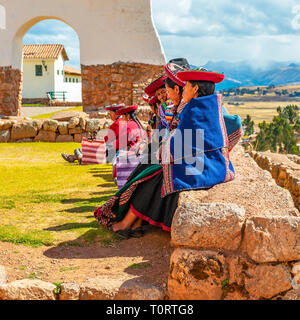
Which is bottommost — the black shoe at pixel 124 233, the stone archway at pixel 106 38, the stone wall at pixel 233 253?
the black shoe at pixel 124 233

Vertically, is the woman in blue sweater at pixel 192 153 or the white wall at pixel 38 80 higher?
the white wall at pixel 38 80

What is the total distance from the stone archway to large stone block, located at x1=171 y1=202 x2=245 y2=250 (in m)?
11.7

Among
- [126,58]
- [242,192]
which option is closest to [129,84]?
[126,58]

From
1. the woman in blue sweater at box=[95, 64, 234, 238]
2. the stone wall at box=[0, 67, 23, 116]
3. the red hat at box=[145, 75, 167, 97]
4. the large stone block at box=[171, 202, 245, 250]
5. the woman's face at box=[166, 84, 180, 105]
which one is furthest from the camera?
the stone wall at box=[0, 67, 23, 116]

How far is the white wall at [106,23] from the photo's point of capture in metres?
13.9

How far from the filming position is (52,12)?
13969 mm

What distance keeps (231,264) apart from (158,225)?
1.25 meters

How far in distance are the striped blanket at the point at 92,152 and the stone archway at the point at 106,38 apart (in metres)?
5.32

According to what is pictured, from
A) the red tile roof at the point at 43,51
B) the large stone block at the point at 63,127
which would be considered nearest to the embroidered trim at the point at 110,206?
the large stone block at the point at 63,127

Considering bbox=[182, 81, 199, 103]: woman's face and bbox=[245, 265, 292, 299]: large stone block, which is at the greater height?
bbox=[182, 81, 199, 103]: woman's face

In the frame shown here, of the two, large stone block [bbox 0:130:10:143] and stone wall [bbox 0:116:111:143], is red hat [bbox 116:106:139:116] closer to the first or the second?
stone wall [bbox 0:116:111:143]

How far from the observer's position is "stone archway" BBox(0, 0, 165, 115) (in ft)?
45.7

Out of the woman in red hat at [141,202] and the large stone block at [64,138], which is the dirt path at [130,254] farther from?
the large stone block at [64,138]

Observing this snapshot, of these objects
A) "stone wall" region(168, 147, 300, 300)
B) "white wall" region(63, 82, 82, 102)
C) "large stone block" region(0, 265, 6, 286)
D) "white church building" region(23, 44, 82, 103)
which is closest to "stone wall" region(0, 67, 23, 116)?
"large stone block" region(0, 265, 6, 286)
